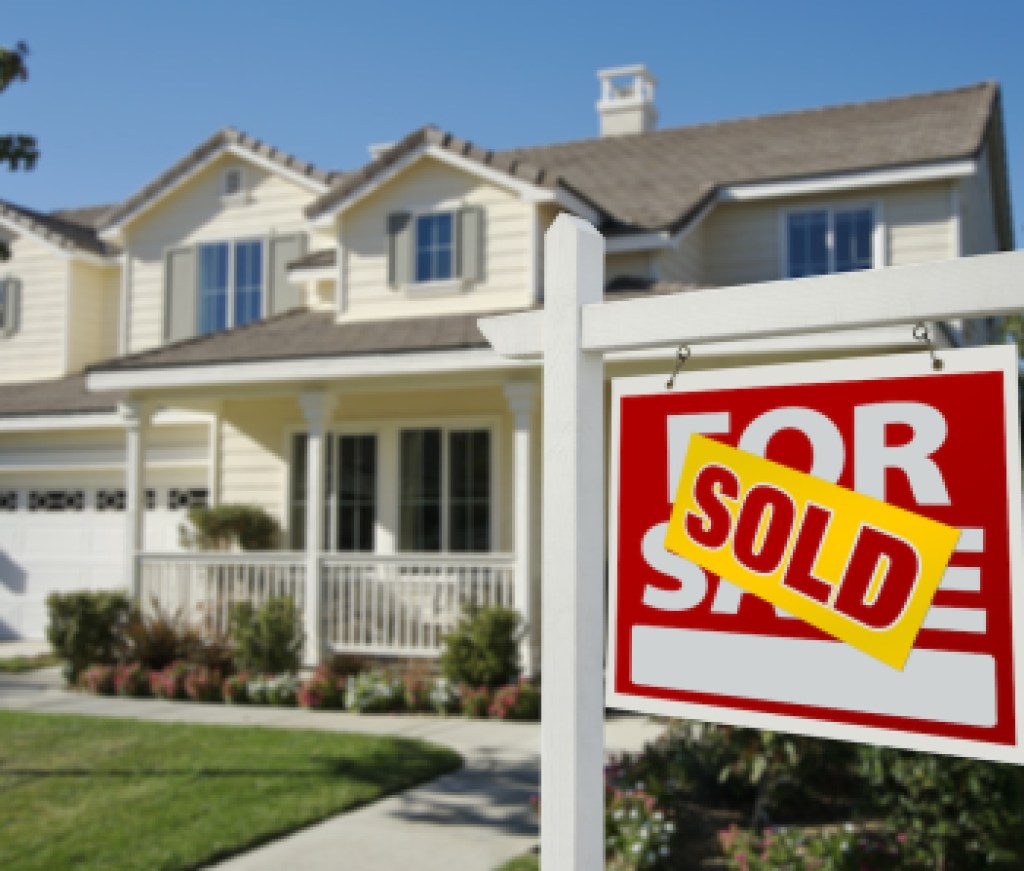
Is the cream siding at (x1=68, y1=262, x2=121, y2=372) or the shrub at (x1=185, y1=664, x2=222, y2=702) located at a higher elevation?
the cream siding at (x1=68, y1=262, x2=121, y2=372)

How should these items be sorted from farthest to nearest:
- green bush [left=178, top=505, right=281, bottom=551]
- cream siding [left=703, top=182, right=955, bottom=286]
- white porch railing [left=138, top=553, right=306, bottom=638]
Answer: green bush [left=178, top=505, right=281, bottom=551], cream siding [left=703, top=182, right=955, bottom=286], white porch railing [left=138, top=553, right=306, bottom=638]

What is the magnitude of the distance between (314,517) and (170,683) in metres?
2.22

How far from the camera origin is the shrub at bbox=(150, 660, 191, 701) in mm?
11219

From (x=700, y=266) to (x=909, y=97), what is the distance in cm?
454

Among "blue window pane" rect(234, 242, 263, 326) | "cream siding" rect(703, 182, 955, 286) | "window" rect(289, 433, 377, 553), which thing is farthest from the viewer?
"blue window pane" rect(234, 242, 263, 326)

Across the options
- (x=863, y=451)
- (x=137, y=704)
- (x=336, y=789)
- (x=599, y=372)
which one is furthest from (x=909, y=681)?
(x=137, y=704)

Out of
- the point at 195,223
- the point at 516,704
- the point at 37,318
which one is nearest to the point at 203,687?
the point at 516,704

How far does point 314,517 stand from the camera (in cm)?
1192

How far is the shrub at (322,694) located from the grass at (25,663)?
4.01m

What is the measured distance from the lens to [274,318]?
14.5 m

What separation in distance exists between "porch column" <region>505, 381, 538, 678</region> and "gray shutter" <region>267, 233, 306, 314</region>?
18.8ft

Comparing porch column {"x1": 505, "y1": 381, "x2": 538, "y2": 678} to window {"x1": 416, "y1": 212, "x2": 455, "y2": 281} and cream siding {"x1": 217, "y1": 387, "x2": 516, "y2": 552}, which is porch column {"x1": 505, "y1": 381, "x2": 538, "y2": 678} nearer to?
cream siding {"x1": 217, "y1": 387, "x2": 516, "y2": 552}

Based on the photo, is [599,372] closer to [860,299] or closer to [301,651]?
[860,299]

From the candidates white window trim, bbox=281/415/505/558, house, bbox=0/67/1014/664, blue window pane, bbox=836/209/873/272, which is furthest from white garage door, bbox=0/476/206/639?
blue window pane, bbox=836/209/873/272
